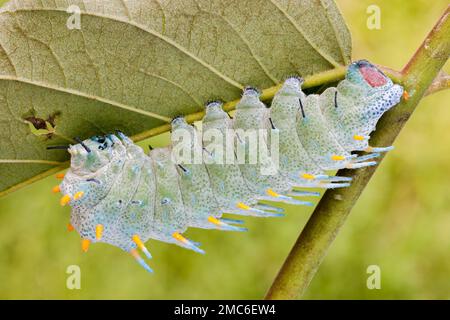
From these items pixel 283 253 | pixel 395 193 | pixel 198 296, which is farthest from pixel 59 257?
pixel 395 193

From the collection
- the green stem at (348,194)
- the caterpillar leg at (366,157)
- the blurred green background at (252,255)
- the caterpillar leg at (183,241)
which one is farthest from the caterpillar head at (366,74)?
the blurred green background at (252,255)

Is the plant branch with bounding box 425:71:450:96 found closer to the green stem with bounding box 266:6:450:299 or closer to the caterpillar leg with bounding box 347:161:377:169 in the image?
the green stem with bounding box 266:6:450:299

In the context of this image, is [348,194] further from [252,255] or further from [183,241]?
[252,255]

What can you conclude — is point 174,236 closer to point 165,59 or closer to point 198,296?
point 165,59

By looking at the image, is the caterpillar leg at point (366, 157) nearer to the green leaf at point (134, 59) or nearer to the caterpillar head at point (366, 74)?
the caterpillar head at point (366, 74)

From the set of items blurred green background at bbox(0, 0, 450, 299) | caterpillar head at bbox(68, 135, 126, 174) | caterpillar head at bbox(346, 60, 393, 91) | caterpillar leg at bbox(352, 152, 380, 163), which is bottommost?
blurred green background at bbox(0, 0, 450, 299)

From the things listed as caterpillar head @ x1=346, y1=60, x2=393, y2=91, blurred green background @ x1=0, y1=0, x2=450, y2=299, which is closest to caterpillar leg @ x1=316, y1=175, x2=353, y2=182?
caterpillar head @ x1=346, y1=60, x2=393, y2=91

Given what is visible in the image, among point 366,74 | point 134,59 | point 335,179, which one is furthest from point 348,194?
point 134,59
